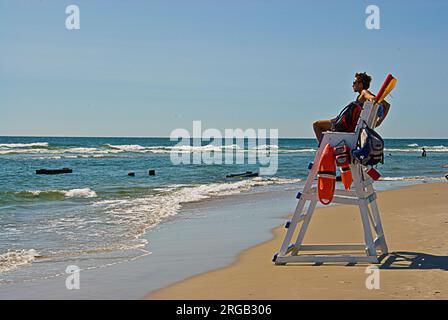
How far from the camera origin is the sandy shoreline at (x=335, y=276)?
544cm

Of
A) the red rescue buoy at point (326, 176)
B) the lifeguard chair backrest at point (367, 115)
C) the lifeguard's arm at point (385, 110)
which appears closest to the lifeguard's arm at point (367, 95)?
the lifeguard chair backrest at point (367, 115)

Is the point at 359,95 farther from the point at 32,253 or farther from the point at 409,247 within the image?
the point at 32,253

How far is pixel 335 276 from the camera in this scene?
609cm

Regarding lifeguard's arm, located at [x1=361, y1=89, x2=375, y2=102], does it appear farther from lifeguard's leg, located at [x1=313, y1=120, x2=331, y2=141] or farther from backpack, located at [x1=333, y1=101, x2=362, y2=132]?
lifeguard's leg, located at [x1=313, y1=120, x2=331, y2=141]

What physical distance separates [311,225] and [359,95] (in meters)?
4.18

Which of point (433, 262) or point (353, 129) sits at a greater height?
point (353, 129)

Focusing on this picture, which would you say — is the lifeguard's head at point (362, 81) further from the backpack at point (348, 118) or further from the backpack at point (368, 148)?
the backpack at point (368, 148)

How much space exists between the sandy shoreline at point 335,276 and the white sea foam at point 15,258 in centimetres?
267

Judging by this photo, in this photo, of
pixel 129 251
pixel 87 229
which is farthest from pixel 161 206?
pixel 129 251

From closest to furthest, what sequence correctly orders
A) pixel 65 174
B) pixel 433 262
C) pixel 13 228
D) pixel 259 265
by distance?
pixel 433 262 → pixel 259 265 → pixel 13 228 → pixel 65 174

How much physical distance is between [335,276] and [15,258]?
4.64 meters

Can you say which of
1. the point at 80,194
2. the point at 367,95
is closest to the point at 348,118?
the point at 367,95

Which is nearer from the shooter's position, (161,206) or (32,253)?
(32,253)

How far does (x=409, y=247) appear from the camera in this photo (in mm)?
7648
